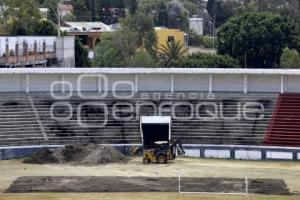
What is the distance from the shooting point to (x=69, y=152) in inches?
1815

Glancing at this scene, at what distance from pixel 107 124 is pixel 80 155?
5.22m

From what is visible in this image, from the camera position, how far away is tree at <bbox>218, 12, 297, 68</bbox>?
→ 277ft

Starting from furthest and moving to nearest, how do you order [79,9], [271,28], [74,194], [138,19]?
[79,9]
[138,19]
[271,28]
[74,194]

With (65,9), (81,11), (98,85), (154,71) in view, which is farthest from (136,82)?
(65,9)

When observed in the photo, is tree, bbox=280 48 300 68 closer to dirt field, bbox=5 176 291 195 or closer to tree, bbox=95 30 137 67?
tree, bbox=95 30 137 67

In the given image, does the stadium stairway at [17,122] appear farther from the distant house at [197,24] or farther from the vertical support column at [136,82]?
the distant house at [197,24]

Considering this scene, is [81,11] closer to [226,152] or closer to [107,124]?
[107,124]

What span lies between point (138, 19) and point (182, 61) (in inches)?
914

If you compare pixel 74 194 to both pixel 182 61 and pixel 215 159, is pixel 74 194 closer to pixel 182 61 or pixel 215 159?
pixel 215 159

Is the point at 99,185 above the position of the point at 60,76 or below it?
below

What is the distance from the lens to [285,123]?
5025 cm

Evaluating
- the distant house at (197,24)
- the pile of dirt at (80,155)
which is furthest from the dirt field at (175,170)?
the distant house at (197,24)

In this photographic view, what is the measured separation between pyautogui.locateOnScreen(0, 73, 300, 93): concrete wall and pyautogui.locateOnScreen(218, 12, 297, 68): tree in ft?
98.3

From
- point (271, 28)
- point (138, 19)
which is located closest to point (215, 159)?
point (271, 28)
